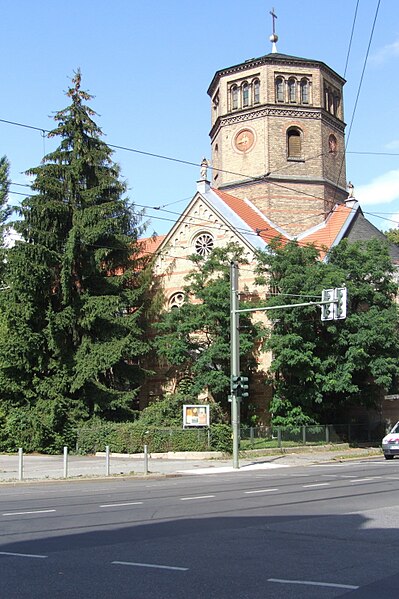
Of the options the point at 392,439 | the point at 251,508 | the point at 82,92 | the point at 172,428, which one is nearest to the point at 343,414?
the point at 392,439

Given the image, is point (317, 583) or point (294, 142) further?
point (294, 142)

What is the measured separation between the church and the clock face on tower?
0.21ft

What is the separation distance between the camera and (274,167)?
142 feet

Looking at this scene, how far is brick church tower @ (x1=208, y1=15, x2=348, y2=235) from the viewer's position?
143 ft

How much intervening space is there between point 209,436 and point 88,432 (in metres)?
5.81

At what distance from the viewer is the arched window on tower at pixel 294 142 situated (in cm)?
4409

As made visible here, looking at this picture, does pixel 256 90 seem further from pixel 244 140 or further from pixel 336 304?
pixel 336 304

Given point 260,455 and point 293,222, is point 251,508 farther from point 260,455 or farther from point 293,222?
point 293,222

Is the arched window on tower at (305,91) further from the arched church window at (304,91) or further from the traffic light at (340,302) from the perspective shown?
the traffic light at (340,302)

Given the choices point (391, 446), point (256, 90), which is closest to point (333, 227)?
point (256, 90)

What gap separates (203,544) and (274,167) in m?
37.0

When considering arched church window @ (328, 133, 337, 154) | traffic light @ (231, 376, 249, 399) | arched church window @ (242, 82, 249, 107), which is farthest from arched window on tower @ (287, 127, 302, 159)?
traffic light @ (231, 376, 249, 399)

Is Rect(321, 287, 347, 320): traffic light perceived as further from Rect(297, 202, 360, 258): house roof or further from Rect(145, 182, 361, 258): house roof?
Rect(297, 202, 360, 258): house roof

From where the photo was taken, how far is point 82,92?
115 ft
